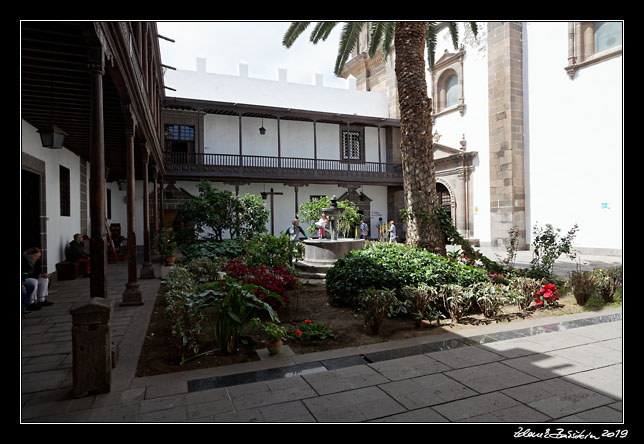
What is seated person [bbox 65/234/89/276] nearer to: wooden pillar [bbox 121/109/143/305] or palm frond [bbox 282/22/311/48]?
wooden pillar [bbox 121/109/143/305]

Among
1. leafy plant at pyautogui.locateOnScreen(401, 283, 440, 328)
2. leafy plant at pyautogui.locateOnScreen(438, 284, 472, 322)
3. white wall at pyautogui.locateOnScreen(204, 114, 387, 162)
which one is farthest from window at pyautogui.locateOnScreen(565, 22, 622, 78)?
leafy plant at pyautogui.locateOnScreen(401, 283, 440, 328)

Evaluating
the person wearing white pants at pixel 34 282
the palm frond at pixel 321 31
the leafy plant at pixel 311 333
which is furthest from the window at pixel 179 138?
the leafy plant at pixel 311 333

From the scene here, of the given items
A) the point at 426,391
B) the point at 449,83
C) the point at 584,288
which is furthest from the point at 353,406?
the point at 449,83

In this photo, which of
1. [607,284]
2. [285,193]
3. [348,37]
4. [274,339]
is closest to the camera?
→ [274,339]

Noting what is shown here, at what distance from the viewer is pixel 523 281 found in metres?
5.66

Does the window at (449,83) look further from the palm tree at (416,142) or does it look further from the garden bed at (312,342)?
the garden bed at (312,342)

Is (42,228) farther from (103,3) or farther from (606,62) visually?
(606,62)

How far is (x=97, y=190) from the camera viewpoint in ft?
12.5

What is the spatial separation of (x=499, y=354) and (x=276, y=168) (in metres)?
15.8

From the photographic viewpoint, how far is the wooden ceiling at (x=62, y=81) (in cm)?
377

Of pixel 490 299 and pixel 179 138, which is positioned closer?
pixel 490 299

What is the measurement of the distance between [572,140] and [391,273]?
39.8 feet

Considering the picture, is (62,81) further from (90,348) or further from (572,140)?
(572,140)

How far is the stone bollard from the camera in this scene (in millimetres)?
2855
